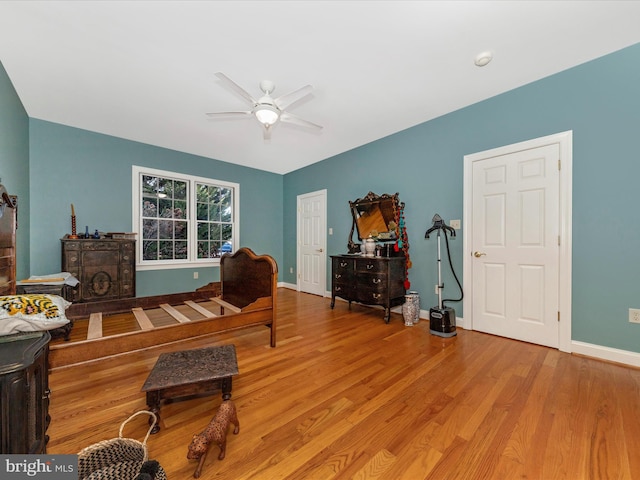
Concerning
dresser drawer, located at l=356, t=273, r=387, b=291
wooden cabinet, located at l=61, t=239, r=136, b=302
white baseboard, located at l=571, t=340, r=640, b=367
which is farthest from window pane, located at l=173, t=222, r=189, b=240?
white baseboard, located at l=571, t=340, r=640, b=367

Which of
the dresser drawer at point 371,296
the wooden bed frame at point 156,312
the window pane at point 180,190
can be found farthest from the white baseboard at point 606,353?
the window pane at point 180,190

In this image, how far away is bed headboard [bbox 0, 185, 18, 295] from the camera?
5.66 ft

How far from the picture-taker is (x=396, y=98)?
294 centimetres

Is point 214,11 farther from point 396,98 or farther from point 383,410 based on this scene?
point 383,410

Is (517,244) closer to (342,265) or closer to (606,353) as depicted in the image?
(606,353)

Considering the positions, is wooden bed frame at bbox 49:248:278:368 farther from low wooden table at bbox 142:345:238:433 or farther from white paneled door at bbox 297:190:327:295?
white paneled door at bbox 297:190:327:295

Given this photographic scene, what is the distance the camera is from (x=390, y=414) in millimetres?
1556

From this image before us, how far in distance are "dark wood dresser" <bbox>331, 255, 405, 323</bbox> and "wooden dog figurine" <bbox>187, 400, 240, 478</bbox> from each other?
2.37 metres

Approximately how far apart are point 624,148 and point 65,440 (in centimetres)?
442

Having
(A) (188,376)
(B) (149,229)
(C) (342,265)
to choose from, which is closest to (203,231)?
(B) (149,229)

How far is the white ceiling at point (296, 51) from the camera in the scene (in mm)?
1836

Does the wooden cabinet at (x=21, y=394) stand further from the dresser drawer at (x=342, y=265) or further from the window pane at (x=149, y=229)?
the window pane at (x=149, y=229)

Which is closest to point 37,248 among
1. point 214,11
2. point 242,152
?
point 242,152

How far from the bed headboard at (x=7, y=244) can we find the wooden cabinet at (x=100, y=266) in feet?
5.21
